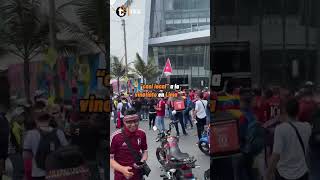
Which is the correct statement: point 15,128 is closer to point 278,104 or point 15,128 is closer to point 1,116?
point 1,116

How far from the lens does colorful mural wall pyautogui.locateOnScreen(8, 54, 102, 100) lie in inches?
154

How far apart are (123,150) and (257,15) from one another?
187 cm

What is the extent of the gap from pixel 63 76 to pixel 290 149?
81.0 inches

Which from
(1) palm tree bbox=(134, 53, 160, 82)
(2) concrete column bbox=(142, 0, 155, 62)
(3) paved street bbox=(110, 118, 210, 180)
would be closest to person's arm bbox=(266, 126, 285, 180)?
(3) paved street bbox=(110, 118, 210, 180)

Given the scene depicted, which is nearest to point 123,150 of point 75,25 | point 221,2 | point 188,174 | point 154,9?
point 75,25

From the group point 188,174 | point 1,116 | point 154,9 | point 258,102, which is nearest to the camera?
point 1,116

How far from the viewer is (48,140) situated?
12.9ft

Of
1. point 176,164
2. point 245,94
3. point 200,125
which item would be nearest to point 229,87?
point 245,94

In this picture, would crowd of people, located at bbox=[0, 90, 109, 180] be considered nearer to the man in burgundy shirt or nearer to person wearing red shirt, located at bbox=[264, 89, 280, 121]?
the man in burgundy shirt

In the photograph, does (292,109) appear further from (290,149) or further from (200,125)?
(200,125)

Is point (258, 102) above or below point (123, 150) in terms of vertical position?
above

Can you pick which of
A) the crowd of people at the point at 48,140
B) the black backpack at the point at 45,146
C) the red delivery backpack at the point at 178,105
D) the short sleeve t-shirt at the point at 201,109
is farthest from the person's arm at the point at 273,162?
the red delivery backpack at the point at 178,105

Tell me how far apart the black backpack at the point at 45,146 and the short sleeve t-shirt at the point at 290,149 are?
1.88 m

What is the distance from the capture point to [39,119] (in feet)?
12.9
